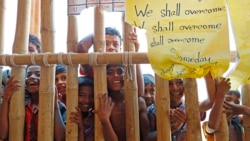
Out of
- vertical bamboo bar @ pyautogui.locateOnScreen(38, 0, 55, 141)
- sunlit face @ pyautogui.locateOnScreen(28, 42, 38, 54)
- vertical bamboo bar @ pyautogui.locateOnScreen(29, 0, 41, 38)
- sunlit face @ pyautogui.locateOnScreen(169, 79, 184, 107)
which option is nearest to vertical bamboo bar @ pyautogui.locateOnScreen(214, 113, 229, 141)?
sunlit face @ pyautogui.locateOnScreen(169, 79, 184, 107)

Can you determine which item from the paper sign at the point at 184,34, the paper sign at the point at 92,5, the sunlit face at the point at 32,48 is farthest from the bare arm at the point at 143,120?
the sunlit face at the point at 32,48

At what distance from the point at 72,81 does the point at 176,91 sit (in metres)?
0.45

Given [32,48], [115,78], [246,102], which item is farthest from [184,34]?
[32,48]

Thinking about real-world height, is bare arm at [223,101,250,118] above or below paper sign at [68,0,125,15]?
below

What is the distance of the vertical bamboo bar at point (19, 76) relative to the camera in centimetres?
109

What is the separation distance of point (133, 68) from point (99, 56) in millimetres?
125

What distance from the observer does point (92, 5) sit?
137cm

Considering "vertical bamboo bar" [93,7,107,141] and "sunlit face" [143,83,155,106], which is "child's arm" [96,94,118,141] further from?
"sunlit face" [143,83,155,106]

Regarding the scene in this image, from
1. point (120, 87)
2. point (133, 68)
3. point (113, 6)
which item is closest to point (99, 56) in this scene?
point (133, 68)

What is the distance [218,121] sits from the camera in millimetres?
1017

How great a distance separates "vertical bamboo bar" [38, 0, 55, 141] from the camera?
3.47 ft

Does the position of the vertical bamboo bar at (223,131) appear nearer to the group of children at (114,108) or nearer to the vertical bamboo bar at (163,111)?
the group of children at (114,108)

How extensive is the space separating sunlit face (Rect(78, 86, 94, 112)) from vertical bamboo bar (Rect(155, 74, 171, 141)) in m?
0.34

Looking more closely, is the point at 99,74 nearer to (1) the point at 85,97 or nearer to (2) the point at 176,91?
(1) the point at 85,97
